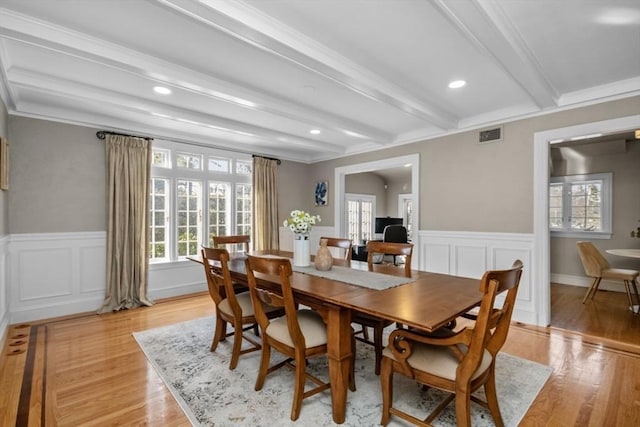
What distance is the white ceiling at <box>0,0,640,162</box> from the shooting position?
1.85 metres

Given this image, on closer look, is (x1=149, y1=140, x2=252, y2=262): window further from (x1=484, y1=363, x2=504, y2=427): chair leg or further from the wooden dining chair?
(x1=484, y1=363, x2=504, y2=427): chair leg

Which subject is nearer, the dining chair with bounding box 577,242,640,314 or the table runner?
the table runner

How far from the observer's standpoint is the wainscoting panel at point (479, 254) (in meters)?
3.47

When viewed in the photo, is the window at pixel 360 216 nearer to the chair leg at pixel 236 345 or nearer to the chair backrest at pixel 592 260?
the chair backrest at pixel 592 260

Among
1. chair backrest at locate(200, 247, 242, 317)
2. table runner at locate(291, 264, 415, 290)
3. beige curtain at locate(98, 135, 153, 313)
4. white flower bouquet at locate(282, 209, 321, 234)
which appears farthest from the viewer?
beige curtain at locate(98, 135, 153, 313)

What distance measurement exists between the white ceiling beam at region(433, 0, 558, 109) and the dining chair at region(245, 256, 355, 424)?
1.70m

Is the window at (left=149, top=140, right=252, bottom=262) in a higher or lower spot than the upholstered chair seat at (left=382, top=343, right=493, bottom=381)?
higher

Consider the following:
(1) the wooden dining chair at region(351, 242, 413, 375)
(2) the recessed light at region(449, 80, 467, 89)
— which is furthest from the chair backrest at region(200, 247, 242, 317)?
(2) the recessed light at region(449, 80, 467, 89)

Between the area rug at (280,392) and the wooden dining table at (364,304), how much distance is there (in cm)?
27

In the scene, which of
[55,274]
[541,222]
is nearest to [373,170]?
[541,222]

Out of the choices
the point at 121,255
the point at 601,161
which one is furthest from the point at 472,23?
the point at 601,161

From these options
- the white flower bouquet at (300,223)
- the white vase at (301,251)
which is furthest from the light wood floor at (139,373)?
the white flower bouquet at (300,223)

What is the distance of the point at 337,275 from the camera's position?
232 centimetres

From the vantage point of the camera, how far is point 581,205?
5512 mm
